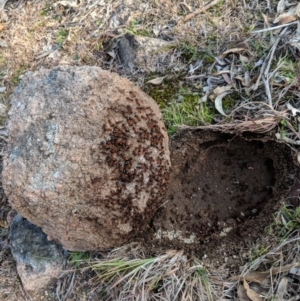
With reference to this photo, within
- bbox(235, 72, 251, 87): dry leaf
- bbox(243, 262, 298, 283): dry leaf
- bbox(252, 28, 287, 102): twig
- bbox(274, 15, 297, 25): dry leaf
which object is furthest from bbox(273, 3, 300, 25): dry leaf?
bbox(243, 262, 298, 283): dry leaf

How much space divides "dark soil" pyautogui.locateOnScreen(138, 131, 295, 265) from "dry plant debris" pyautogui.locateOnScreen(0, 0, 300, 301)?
0.10m

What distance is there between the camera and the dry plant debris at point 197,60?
286cm

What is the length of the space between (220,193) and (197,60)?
1092 mm

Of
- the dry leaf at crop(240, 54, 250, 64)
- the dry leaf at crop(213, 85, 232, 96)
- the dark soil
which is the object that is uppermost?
the dry leaf at crop(240, 54, 250, 64)

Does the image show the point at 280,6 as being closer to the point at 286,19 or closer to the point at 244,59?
the point at 286,19

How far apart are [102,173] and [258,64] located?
1.47m

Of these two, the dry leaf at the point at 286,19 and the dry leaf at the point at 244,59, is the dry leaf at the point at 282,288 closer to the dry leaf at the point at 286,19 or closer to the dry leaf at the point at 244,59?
the dry leaf at the point at 244,59

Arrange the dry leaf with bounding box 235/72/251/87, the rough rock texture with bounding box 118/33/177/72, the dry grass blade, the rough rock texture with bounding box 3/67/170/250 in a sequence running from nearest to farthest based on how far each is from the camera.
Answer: the rough rock texture with bounding box 3/67/170/250 < the dry grass blade < the dry leaf with bounding box 235/72/251/87 < the rough rock texture with bounding box 118/33/177/72

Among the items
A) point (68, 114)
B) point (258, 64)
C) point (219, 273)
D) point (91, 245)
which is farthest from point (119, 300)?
point (258, 64)

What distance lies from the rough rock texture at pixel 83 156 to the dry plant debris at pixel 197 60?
0.44 meters

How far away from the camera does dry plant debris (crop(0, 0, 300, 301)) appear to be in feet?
9.39

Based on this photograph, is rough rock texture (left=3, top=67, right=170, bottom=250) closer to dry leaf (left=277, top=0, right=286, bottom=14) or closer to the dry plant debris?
the dry plant debris

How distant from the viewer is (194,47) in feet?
11.2

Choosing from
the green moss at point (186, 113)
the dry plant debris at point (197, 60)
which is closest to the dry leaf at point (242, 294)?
the dry plant debris at point (197, 60)
